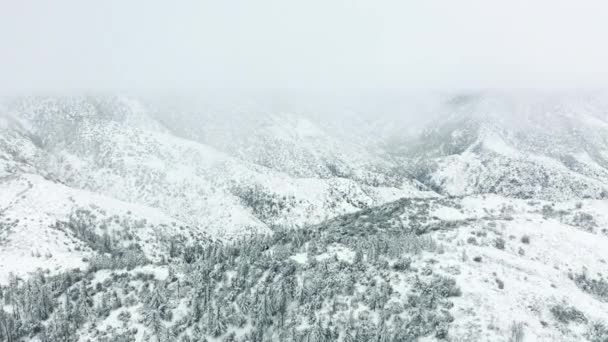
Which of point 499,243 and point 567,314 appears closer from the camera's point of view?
point 567,314

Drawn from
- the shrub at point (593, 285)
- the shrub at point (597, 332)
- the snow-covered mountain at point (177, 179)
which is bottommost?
the snow-covered mountain at point (177, 179)

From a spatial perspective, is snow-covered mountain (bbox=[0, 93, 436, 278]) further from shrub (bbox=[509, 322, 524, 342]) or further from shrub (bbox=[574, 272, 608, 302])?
shrub (bbox=[509, 322, 524, 342])

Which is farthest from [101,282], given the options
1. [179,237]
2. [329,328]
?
[179,237]

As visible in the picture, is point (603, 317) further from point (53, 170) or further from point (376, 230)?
point (53, 170)

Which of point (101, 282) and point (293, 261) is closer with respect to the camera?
point (293, 261)

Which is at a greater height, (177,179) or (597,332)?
(597,332)

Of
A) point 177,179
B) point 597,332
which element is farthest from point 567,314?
point 177,179

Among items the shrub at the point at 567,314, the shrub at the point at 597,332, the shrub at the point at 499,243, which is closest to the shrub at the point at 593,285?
the shrub at the point at 567,314

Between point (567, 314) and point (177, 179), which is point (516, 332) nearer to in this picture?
point (567, 314)

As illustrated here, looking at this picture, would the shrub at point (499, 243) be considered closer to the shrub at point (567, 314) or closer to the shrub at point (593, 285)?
the shrub at point (593, 285)

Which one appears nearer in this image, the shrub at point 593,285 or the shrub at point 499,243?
the shrub at point 593,285

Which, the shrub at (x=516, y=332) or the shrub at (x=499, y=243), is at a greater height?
the shrub at (x=516, y=332)

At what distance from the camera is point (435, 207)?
210 ft

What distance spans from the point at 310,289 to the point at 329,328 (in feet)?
16.4
